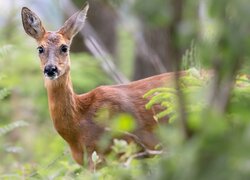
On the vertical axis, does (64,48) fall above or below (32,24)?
below

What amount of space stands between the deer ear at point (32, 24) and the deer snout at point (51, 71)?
2.92 feet

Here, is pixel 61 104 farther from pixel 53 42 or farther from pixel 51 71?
pixel 53 42

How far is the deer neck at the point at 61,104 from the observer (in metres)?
7.91

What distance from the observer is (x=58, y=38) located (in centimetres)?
845

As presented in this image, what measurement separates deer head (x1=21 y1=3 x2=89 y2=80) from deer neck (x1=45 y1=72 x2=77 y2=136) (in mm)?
127

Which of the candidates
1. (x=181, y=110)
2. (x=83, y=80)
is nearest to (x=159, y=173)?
(x=181, y=110)

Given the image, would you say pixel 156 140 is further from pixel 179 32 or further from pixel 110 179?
pixel 179 32

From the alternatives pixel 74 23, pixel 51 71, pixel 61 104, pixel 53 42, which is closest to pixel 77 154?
pixel 61 104

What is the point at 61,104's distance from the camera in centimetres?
794

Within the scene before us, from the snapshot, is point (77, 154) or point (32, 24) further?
point (32, 24)

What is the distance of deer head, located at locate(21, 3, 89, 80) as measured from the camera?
789cm

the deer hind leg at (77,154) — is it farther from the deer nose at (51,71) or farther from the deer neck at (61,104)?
the deer nose at (51,71)

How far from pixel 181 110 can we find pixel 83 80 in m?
9.89

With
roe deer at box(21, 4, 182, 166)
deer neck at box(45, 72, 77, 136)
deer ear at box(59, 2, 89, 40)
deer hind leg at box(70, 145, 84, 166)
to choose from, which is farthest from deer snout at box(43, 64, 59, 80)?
deer ear at box(59, 2, 89, 40)
